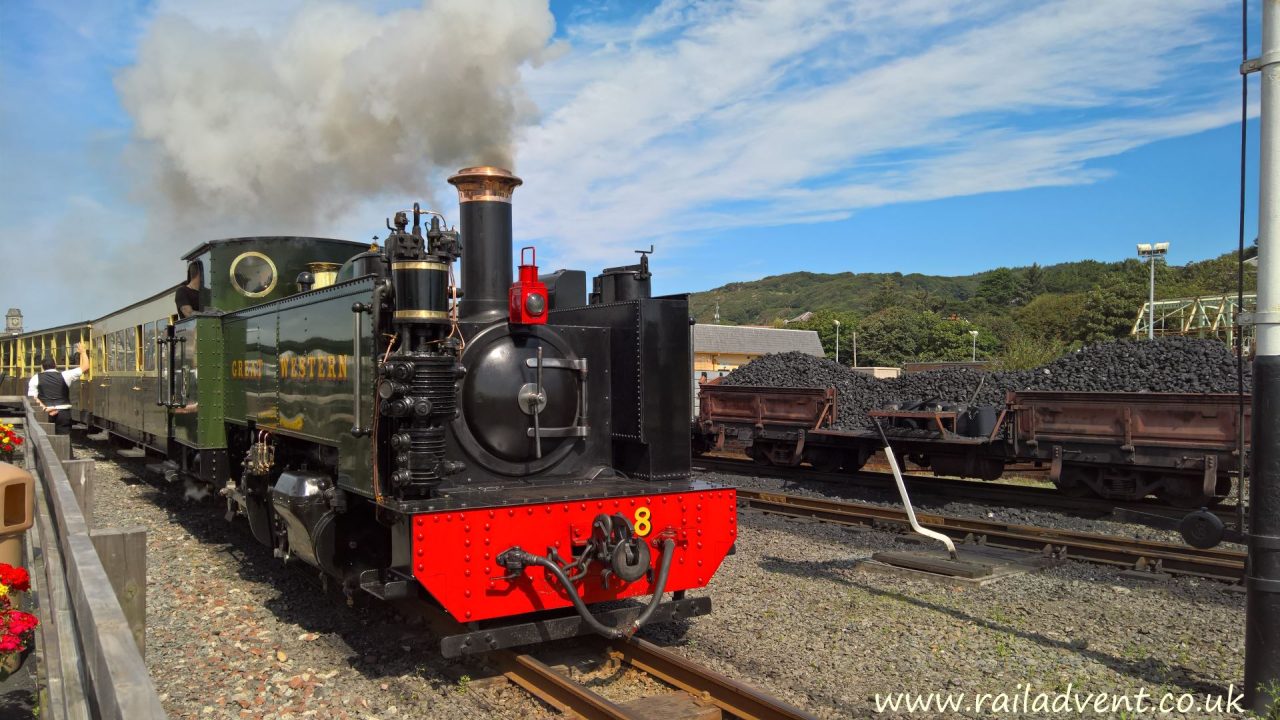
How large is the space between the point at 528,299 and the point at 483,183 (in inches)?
36.3

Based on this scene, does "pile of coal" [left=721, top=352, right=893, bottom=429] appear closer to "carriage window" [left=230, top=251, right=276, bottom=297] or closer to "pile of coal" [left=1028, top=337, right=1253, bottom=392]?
"pile of coal" [left=1028, top=337, right=1253, bottom=392]

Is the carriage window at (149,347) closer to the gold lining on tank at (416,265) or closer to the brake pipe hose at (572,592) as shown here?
the gold lining on tank at (416,265)

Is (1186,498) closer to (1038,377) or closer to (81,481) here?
(1038,377)

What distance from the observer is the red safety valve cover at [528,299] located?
17.6 ft

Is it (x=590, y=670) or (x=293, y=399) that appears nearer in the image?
(x=590, y=670)

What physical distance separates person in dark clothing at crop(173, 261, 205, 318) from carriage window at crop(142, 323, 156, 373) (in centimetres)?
142

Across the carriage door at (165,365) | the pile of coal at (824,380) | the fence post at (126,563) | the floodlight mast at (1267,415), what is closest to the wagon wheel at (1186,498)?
the pile of coal at (824,380)

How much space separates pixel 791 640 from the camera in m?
5.43

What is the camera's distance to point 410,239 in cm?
474

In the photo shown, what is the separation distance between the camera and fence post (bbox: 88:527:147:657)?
3258 mm

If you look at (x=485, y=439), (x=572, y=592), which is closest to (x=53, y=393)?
(x=485, y=439)

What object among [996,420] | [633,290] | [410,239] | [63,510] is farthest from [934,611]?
[996,420]

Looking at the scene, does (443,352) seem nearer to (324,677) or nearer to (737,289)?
(324,677)

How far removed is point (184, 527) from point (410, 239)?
6381 millimetres
